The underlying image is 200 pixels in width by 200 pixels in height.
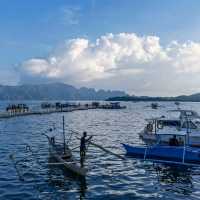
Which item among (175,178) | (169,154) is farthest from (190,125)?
(175,178)

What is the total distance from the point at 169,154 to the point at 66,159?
1273cm

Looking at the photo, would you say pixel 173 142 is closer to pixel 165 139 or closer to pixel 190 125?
pixel 165 139

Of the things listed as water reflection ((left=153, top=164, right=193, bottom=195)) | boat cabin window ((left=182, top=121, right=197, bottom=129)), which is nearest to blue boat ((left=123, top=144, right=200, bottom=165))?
water reflection ((left=153, top=164, right=193, bottom=195))

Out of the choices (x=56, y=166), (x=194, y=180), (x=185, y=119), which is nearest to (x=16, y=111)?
(x=185, y=119)

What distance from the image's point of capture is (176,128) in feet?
162

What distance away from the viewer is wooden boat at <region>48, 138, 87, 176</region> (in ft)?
93.6

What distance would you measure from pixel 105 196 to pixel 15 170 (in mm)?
10976

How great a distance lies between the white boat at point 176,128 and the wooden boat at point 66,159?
14641 millimetres

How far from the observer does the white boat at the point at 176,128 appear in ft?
142

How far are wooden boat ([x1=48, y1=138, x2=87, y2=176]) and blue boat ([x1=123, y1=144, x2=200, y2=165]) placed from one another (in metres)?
9.94

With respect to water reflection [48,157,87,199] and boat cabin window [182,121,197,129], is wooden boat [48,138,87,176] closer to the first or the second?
water reflection [48,157,87,199]

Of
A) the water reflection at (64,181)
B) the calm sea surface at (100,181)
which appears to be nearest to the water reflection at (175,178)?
the calm sea surface at (100,181)

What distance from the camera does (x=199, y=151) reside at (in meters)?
36.1

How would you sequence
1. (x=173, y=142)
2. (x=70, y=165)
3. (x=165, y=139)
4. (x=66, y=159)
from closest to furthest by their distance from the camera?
(x=70, y=165)
(x=66, y=159)
(x=173, y=142)
(x=165, y=139)
